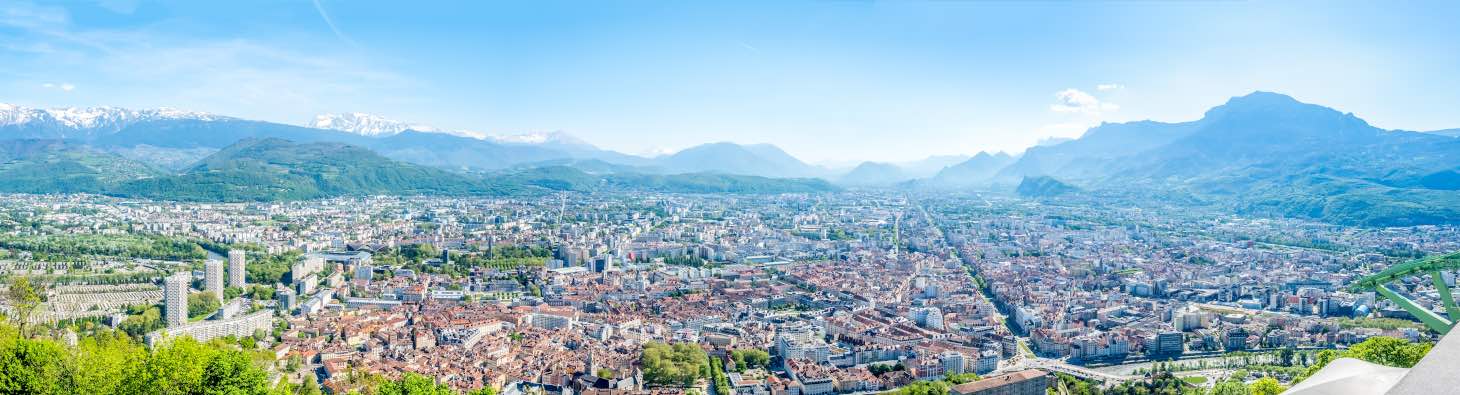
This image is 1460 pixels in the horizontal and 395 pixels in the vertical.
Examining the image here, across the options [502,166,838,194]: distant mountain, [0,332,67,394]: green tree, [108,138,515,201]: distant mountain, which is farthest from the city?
[502,166,838,194]: distant mountain

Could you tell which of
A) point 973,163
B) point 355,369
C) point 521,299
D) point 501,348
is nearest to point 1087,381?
point 501,348

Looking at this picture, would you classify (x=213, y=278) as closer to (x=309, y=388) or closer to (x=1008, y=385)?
(x=309, y=388)

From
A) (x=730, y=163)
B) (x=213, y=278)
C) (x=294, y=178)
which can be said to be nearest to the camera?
(x=213, y=278)

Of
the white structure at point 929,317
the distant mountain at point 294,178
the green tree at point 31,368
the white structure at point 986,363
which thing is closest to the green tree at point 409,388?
the green tree at point 31,368

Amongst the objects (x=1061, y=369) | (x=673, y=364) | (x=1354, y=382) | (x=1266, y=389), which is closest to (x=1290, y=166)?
(x=1061, y=369)

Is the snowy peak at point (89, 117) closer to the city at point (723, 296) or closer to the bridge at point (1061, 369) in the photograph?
the city at point (723, 296)

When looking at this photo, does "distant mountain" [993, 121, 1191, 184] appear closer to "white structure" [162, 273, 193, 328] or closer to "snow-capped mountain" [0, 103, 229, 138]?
"white structure" [162, 273, 193, 328]
